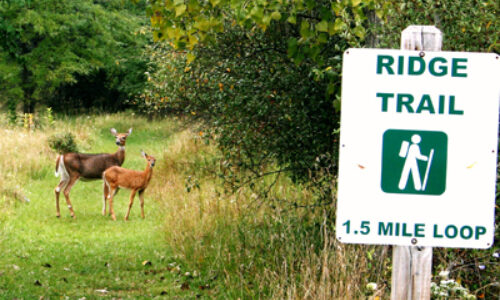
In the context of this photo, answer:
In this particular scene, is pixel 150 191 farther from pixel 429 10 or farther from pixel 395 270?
pixel 395 270

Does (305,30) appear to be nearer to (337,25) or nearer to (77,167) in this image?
(337,25)

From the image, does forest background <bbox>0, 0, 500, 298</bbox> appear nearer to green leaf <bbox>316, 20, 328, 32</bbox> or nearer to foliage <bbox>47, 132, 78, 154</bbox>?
Result: green leaf <bbox>316, 20, 328, 32</bbox>

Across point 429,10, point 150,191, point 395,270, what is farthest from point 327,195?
point 150,191

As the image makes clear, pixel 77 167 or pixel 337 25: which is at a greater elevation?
pixel 337 25

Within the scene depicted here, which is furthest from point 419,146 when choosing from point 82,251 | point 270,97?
point 82,251

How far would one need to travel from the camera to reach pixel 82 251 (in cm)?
990

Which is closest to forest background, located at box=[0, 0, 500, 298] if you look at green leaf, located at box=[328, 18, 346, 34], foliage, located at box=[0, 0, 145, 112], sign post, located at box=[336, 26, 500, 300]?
green leaf, located at box=[328, 18, 346, 34]

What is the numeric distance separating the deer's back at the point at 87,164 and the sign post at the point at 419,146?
38.4ft

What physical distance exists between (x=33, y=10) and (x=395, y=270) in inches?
1090

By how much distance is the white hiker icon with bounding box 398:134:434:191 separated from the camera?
2523mm

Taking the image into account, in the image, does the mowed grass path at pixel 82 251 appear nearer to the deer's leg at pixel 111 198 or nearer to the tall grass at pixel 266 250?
the deer's leg at pixel 111 198

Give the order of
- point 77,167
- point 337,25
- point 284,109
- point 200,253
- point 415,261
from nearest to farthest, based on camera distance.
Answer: point 415,261, point 337,25, point 284,109, point 200,253, point 77,167

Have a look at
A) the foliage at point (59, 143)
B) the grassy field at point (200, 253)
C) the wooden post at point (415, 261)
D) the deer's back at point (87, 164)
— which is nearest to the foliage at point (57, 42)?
the foliage at point (59, 143)

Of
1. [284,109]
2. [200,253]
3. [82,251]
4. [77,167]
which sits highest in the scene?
[284,109]
